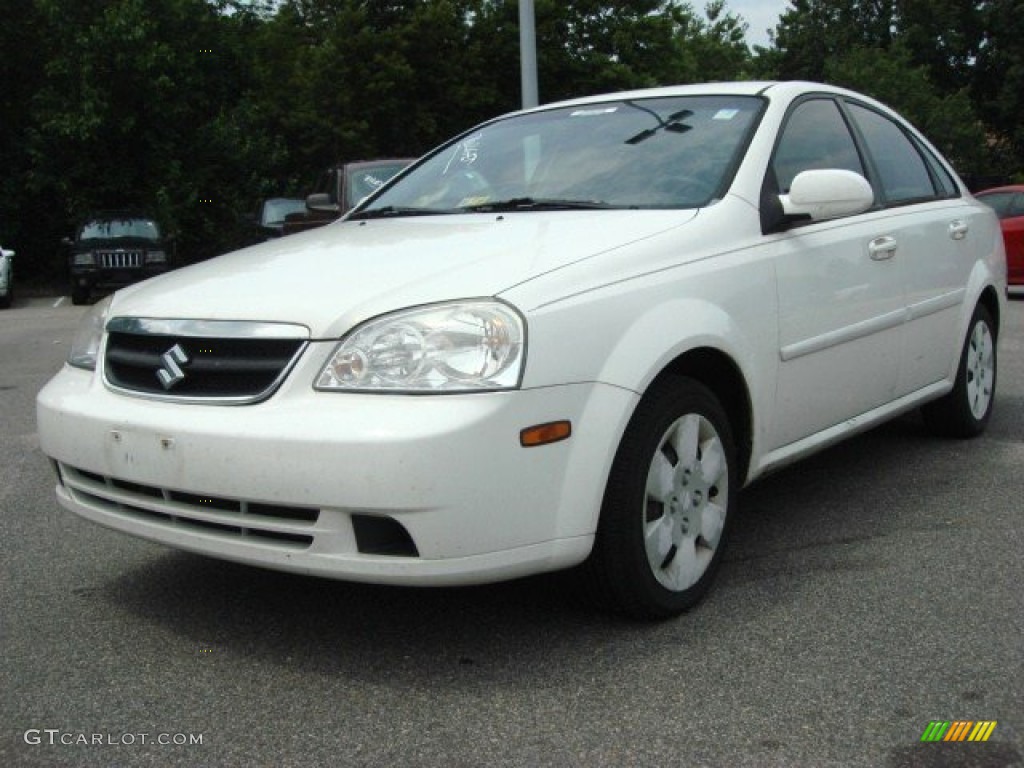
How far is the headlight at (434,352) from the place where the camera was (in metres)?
2.85

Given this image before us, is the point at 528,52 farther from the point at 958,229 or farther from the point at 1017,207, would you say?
the point at 958,229

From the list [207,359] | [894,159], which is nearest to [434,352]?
[207,359]

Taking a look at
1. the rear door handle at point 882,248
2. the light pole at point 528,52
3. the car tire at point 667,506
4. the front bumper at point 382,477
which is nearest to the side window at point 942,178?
the rear door handle at point 882,248

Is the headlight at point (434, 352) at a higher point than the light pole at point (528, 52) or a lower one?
lower

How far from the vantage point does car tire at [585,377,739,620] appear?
122 inches

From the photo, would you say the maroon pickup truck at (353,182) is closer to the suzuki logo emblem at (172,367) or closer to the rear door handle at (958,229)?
the rear door handle at (958,229)

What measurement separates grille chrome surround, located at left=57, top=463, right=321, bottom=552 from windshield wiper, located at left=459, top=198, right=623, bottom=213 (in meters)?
1.45

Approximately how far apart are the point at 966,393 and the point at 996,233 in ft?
2.75

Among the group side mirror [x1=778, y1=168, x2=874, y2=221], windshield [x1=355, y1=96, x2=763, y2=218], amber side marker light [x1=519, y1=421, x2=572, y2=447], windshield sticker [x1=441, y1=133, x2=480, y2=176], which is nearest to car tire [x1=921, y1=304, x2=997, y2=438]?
side mirror [x1=778, y1=168, x2=874, y2=221]

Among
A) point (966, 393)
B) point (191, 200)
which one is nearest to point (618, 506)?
point (966, 393)

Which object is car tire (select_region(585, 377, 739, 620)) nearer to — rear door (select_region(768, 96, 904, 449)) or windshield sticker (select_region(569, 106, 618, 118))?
rear door (select_region(768, 96, 904, 449))

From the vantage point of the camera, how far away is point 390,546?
9.45 ft

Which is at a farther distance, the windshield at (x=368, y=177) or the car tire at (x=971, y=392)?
the windshield at (x=368, y=177)

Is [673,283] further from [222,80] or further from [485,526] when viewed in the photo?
[222,80]
